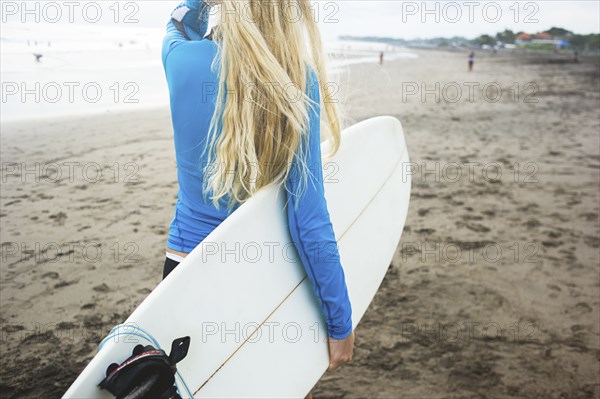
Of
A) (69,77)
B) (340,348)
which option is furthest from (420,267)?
(69,77)

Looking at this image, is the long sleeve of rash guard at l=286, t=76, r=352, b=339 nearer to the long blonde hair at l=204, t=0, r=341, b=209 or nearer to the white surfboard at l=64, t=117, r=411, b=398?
the long blonde hair at l=204, t=0, r=341, b=209

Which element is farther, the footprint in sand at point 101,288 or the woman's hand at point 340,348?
the footprint in sand at point 101,288

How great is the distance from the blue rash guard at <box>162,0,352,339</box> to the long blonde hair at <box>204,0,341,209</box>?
0.10ft

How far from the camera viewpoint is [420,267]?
3295 mm

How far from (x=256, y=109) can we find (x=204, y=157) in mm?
202

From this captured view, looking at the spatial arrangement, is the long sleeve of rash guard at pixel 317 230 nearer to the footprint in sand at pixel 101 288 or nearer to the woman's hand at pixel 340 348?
the woman's hand at pixel 340 348

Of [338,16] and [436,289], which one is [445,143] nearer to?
[436,289]

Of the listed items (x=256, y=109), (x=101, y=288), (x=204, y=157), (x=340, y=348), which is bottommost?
(x=101, y=288)

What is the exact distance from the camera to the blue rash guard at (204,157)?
1.00 meters

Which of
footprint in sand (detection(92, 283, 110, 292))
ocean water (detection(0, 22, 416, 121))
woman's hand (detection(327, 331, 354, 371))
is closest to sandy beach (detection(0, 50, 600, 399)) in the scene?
footprint in sand (detection(92, 283, 110, 292))

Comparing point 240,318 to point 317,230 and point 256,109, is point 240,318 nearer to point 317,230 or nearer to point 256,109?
point 317,230

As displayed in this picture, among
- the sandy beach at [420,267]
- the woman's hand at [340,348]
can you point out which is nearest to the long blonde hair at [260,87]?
the woman's hand at [340,348]

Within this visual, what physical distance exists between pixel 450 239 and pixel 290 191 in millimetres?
2971

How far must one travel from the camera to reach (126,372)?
0.91 metres
